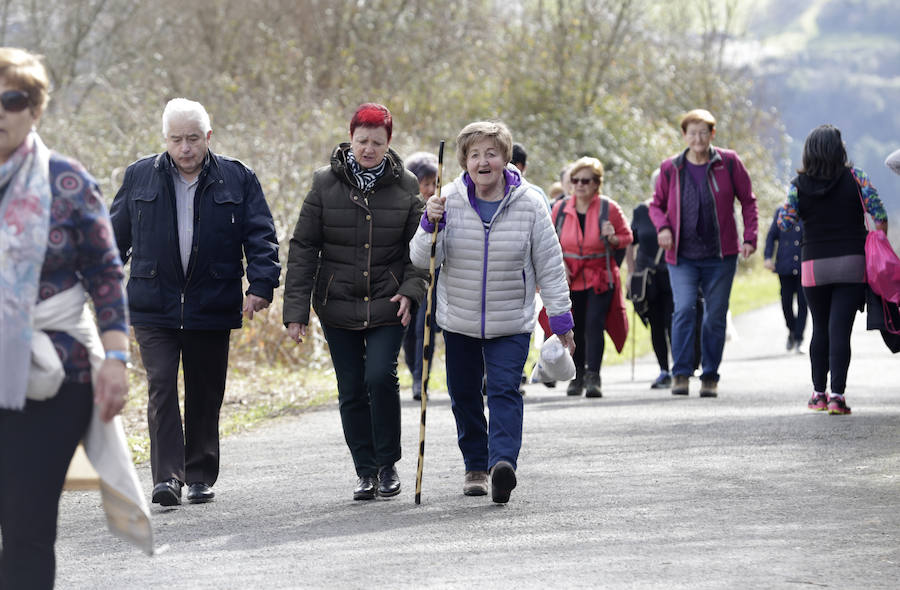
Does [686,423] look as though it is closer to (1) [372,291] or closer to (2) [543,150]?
(1) [372,291]

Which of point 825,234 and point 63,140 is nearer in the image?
point 825,234

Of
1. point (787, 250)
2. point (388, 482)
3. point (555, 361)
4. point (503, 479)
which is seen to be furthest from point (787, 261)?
point (503, 479)

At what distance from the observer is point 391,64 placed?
2758 centimetres

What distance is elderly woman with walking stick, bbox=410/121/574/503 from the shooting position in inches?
294

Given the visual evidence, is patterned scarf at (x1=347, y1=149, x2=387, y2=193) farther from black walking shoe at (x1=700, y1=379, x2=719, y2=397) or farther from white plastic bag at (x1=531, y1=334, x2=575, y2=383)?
black walking shoe at (x1=700, y1=379, x2=719, y2=397)

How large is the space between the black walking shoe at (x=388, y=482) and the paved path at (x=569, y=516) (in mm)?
79

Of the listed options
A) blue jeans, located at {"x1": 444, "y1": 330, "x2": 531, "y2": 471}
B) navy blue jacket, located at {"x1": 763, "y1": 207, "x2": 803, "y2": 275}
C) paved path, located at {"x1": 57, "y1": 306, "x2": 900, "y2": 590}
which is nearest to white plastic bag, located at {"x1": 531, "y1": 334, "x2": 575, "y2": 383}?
blue jeans, located at {"x1": 444, "y1": 330, "x2": 531, "y2": 471}

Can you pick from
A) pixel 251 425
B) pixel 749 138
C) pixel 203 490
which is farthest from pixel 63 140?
pixel 749 138

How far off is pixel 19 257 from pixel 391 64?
77.6ft

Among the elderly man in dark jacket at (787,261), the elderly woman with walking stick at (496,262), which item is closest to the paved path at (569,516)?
the elderly woman with walking stick at (496,262)

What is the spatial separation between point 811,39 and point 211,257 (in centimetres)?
19006

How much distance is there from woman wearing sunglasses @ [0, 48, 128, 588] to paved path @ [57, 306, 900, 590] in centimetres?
155

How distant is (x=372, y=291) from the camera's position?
304 inches

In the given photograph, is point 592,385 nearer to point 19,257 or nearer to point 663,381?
point 663,381
